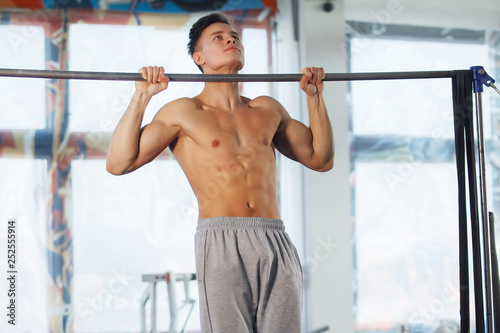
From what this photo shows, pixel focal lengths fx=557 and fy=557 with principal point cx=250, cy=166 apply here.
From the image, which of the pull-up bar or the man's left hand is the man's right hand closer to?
the pull-up bar

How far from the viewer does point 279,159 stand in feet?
14.0

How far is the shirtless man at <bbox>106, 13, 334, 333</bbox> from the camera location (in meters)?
1.83

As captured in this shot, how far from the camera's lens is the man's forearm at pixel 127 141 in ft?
6.26

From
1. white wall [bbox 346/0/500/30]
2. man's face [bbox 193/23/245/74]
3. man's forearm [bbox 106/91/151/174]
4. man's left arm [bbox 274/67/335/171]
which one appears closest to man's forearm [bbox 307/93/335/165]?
man's left arm [bbox 274/67/335/171]

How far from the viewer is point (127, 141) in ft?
6.26

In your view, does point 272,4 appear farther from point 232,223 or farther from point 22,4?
point 232,223

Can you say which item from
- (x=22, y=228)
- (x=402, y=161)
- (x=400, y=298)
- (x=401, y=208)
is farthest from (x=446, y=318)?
(x=22, y=228)

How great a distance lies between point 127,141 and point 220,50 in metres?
0.52

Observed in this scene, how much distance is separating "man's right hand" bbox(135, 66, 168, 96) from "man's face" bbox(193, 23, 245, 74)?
9.2 inches

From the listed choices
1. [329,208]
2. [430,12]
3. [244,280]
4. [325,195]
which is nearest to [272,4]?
[430,12]

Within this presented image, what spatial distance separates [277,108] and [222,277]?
0.71 metres

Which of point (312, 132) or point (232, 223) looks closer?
point (232, 223)

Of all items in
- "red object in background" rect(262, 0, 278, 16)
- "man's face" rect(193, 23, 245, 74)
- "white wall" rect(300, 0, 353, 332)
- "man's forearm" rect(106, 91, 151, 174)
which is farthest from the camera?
"red object in background" rect(262, 0, 278, 16)

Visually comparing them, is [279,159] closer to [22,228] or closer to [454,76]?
[22,228]
